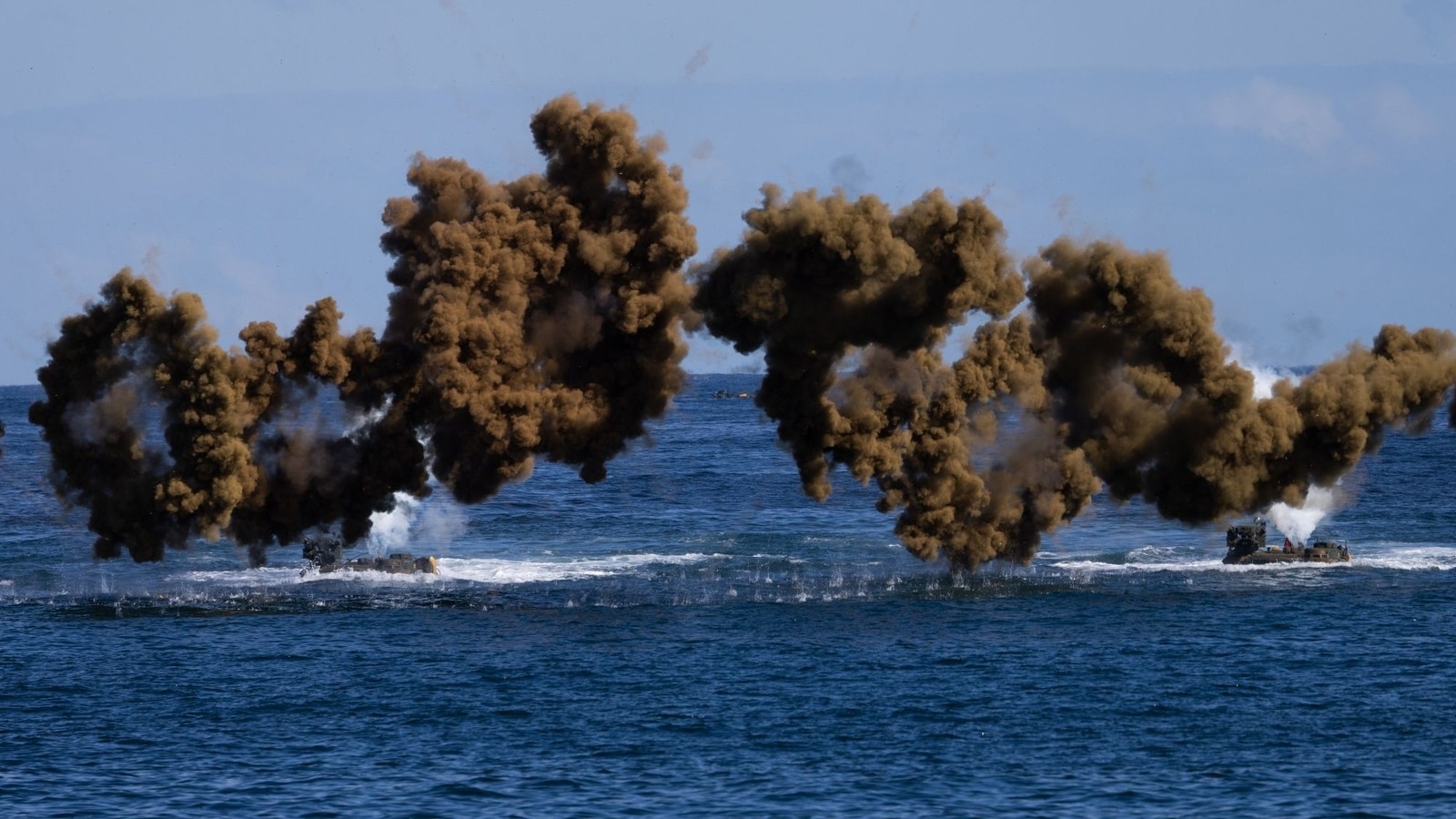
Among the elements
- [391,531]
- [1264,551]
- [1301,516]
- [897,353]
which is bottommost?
[1264,551]

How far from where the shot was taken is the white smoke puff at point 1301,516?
91562 mm

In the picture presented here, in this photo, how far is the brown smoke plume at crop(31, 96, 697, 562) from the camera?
6575 centimetres

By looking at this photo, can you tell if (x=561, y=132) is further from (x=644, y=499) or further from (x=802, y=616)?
(x=644, y=499)

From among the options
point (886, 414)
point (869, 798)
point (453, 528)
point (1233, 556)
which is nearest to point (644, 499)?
point (453, 528)

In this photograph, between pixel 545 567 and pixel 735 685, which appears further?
pixel 545 567

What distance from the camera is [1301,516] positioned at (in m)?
93.8

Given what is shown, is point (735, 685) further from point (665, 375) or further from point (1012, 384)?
point (1012, 384)

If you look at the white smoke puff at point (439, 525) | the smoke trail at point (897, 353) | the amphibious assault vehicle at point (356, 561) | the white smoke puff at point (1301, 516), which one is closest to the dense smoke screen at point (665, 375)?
the smoke trail at point (897, 353)

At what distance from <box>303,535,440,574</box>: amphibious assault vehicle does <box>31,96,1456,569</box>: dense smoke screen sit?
29.2ft

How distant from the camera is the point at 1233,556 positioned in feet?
271

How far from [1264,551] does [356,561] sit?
3922 centimetres

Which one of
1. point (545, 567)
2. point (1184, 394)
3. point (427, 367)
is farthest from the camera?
point (545, 567)

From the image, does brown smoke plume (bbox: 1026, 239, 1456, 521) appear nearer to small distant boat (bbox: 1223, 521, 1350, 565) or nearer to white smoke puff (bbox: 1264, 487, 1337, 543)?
small distant boat (bbox: 1223, 521, 1350, 565)

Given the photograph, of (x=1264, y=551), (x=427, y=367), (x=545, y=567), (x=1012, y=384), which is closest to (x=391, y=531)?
(x=545, y=567)
